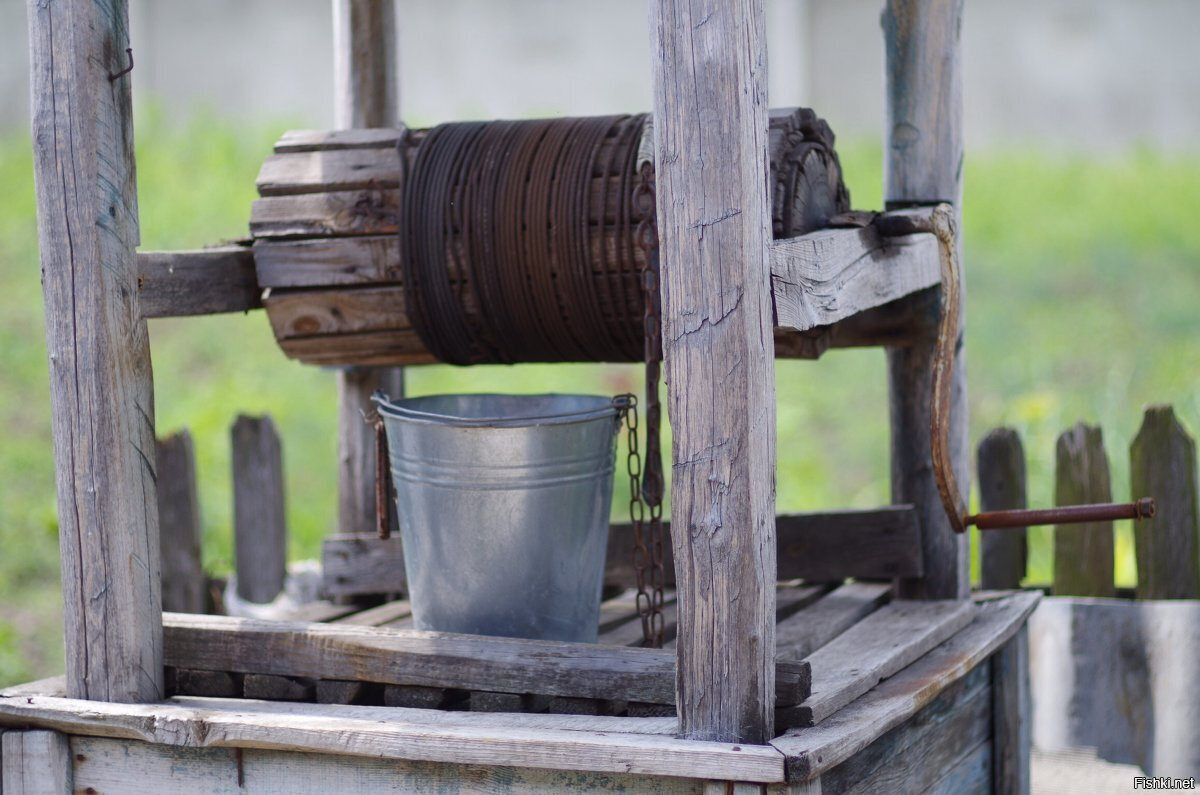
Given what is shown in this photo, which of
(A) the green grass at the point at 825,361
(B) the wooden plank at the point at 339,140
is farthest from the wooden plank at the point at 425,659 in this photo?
(A) the green grass at the point at 825,361

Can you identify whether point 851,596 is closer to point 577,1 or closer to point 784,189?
point 784,189

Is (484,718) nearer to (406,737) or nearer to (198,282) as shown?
(406,737)

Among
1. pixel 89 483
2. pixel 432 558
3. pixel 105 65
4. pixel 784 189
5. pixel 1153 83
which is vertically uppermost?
pixel 1153 83

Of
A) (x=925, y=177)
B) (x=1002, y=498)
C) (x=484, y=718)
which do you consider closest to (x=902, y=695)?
(x=484, y=718)

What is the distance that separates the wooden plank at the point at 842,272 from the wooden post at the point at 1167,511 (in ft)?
3.72

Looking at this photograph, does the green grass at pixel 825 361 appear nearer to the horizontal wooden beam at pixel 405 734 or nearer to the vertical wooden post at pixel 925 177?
the vertical wooden post at pixel 925 177

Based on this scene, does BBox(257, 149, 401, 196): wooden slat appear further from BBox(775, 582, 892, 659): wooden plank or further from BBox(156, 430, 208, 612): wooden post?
BBox(775, 582, 892, 659): wooden plank

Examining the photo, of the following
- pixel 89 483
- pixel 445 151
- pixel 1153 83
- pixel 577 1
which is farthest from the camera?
pixel 1153 83

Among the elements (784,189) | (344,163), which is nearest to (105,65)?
(344,163)

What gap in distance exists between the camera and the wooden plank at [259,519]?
4656 millimetres

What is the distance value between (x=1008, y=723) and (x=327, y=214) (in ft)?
7.15

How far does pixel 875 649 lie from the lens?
121 inches

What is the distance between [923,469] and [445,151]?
1514 mm

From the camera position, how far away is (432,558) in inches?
122
